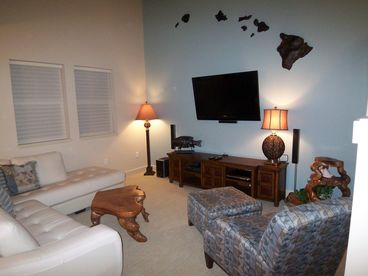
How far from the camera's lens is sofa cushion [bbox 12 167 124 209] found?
291 cm

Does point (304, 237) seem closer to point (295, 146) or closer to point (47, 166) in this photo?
point (295, 146)

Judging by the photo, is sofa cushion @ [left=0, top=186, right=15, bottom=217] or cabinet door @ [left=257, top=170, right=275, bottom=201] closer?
sofa cushion @ [left=0, top=186, right=15, bottom=217]

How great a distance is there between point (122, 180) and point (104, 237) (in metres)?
2.20

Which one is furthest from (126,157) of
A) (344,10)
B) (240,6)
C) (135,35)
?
(344,10)

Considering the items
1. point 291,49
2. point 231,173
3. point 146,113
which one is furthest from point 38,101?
point 291,49

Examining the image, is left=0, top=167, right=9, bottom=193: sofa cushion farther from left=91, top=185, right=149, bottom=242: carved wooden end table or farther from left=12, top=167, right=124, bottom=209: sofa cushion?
left=91, top=185, right=149, bottom=242: carved wooden end table

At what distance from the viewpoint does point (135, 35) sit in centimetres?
507

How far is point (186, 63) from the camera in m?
4.66

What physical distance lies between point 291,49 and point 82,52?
336cm

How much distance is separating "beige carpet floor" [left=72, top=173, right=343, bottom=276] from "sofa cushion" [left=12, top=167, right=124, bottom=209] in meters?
0.36

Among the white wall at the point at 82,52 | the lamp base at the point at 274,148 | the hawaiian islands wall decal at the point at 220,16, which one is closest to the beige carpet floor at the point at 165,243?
the lamp base at the point at 274,148

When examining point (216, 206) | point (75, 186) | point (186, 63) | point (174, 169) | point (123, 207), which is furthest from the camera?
point (186, 63)

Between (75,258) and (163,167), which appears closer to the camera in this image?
(75,258)

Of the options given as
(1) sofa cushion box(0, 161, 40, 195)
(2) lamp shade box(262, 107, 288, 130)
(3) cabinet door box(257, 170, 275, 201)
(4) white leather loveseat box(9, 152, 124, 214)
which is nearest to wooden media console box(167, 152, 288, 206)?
(3) cabinet door box(257, 170, 275, 201)
